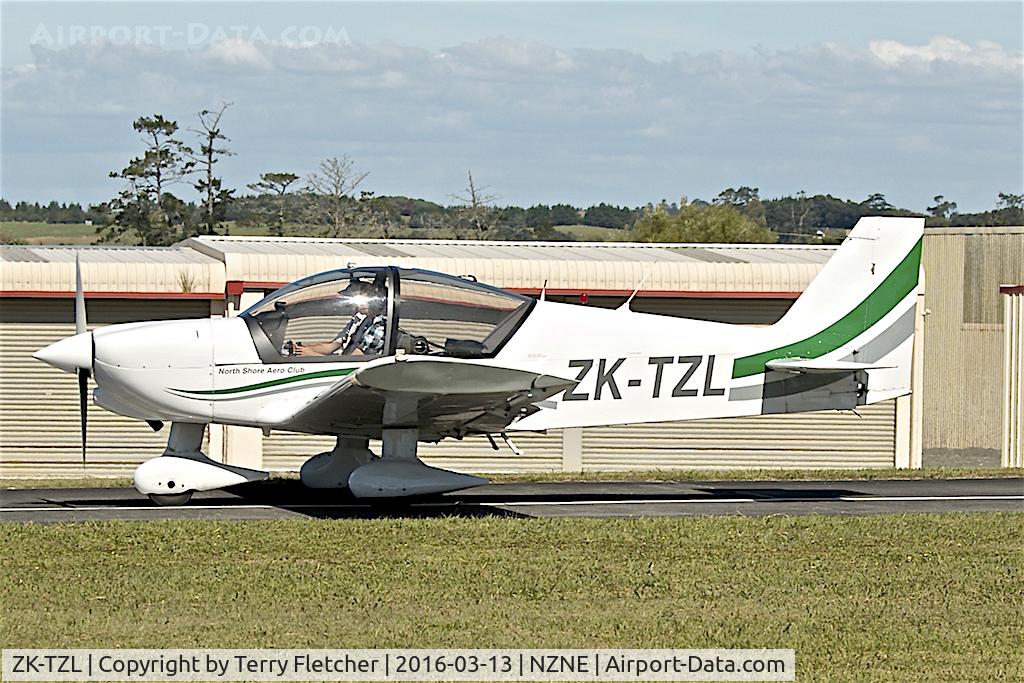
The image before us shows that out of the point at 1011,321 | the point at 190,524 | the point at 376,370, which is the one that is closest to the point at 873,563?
the point at 376,370

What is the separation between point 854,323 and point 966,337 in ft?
58.7

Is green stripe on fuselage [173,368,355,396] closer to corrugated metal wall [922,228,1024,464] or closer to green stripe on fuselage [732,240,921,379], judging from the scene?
green stripe on fuselage [732,240,921,379]

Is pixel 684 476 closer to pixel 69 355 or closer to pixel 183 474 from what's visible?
pixel 183 474

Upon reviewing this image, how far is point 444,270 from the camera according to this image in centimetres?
2078

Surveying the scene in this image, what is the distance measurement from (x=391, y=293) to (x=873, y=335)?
5105mm

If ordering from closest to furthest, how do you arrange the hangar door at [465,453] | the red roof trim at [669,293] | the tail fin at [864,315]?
1. the tail fin at [864,315]
2. the hangar door at [465,453]
3. the red roof trim at [669,293]

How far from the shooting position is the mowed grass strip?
7699mm

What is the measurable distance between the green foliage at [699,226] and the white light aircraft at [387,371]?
54.3 metres

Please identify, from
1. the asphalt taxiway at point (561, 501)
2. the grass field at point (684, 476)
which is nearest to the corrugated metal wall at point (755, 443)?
the grass field at point (684, 476)

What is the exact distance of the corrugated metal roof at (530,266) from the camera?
2038cm

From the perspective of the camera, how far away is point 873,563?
400 inches

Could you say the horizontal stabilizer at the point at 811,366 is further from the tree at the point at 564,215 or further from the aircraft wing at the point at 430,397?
the tree at the point at 564,215

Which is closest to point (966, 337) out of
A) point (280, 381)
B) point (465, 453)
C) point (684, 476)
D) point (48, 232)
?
point (465, 453)

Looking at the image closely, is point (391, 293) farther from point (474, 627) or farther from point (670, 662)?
point (670, 662)
